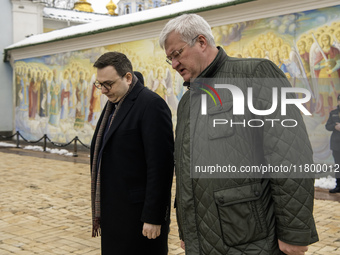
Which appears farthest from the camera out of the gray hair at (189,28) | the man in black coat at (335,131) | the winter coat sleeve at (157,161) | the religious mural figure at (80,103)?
the religious mural figure at (80,103)

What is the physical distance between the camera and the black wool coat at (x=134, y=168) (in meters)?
2.78

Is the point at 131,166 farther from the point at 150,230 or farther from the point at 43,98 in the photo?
the point at 43,98

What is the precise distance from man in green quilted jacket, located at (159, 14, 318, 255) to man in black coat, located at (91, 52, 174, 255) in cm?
52

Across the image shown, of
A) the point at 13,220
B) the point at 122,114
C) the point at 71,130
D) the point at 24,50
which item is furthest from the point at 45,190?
the point at 24,50

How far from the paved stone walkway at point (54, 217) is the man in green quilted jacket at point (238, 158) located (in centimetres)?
265

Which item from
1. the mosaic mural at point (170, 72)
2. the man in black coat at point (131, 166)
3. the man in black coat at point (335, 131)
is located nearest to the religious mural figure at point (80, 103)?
the mosaic mural at point (170, 72)

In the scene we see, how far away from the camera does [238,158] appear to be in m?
2.06

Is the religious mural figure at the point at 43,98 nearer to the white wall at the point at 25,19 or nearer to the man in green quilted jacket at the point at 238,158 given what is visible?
the white wall at the point at 25,19

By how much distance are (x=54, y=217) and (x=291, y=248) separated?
15.9ft

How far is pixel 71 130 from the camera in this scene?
52.8ft

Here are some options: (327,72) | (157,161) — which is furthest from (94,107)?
(157,161)

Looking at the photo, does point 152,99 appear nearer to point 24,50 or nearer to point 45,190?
point 45,190

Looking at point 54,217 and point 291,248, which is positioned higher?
point 291,248

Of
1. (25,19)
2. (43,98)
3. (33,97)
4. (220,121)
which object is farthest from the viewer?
(25,19)
